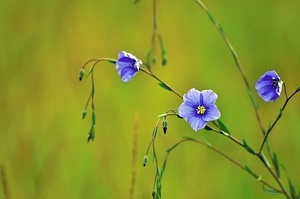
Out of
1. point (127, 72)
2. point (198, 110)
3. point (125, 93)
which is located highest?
point (125, 93)

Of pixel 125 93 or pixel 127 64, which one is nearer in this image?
pixel 127 64

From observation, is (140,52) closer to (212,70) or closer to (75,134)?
(212,70)

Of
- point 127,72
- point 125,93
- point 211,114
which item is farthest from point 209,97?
point 125,93

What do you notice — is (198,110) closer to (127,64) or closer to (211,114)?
(211,114)

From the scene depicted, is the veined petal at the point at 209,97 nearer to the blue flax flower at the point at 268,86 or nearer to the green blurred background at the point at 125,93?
the blue flax flower at the point at 268,86

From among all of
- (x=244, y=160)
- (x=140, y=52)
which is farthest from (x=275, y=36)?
(x=244, y=160)

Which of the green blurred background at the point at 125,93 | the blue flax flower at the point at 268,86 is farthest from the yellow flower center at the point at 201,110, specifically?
the green blurred background at the point at 125,93

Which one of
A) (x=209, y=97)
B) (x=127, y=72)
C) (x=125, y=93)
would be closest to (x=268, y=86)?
(x=209, y=97)

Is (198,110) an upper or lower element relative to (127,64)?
lower
